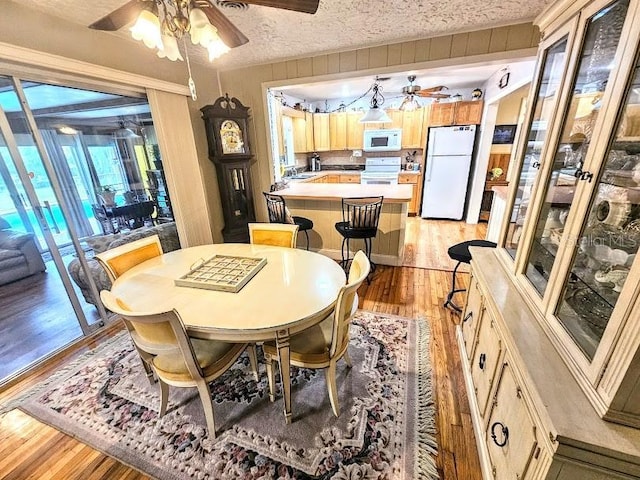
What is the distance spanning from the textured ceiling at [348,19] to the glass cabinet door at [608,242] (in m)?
1.86

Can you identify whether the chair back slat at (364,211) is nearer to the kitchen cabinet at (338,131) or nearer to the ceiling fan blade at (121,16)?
the ceiling fan blade at (121,16)

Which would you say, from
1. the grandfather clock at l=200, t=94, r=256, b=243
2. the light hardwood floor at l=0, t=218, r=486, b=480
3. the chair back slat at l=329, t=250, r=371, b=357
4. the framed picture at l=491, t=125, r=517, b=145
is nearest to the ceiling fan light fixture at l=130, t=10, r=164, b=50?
the chair back slat at l=329, t=250, r=371, b=357

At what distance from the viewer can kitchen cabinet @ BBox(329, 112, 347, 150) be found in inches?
232

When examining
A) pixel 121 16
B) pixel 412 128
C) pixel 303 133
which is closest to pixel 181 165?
pixel 121 16

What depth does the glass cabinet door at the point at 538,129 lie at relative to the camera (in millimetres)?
1255

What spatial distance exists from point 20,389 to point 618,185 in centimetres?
347

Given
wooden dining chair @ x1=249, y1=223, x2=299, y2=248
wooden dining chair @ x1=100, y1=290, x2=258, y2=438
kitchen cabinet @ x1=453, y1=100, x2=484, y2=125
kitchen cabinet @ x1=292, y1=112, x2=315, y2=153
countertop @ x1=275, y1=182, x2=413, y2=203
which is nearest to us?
wooden dining chair @ x1=100, y1=290, x2=258, y2=438

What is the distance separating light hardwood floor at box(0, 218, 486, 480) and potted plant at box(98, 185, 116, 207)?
86.3 inches

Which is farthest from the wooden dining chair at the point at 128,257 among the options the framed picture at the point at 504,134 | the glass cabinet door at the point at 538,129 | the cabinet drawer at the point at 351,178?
the framed picture at the point at 504,134

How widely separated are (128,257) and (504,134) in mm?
6099

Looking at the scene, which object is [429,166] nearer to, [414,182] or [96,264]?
[414,182]

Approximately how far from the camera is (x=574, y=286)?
3.52ft

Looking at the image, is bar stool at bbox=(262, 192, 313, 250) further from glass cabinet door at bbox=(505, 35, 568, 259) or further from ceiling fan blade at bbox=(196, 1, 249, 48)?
glass cabinet door at bbox=(505, 35, 568, 259)

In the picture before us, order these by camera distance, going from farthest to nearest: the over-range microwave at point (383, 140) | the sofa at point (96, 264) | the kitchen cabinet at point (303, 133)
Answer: the kitchen cabinet at point (303, 133)
the over-range microwave at point (383, 140)
the sofa at point (96, 264)
